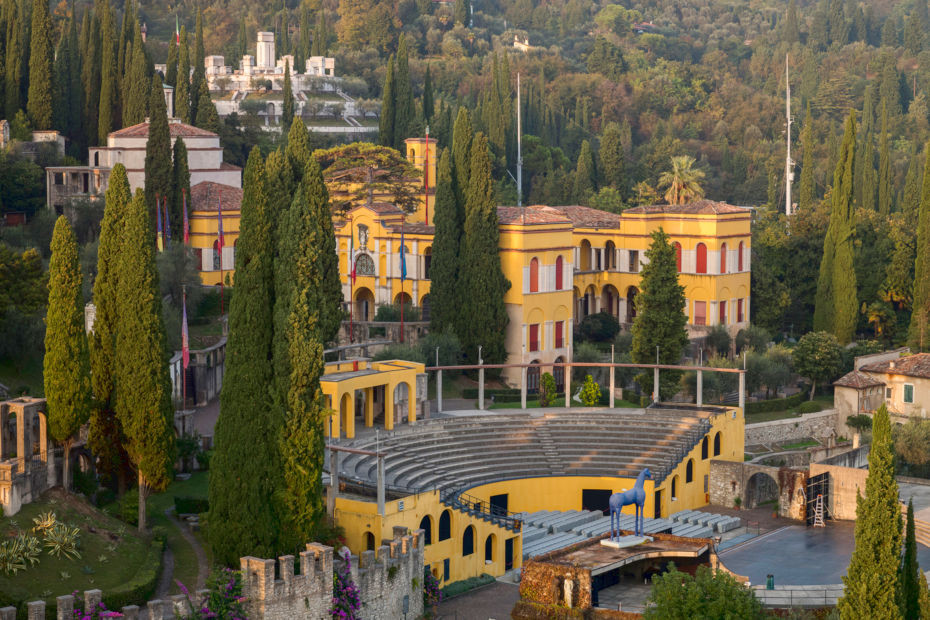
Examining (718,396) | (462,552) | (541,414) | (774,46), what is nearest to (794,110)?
(774,46)

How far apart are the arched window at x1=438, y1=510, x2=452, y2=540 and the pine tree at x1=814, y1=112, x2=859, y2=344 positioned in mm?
33384

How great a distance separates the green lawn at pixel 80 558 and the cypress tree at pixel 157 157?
29.1 meters

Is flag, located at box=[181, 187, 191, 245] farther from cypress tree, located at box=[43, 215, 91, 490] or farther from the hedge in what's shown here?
the hedge

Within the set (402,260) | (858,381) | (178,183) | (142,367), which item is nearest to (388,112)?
(178,183)

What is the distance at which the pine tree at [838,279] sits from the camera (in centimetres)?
7288

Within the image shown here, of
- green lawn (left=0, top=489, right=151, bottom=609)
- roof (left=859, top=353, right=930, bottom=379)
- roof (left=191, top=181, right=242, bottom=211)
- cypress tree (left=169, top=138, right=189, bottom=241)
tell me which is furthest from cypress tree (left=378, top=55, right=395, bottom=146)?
green lawn (left=0, top=489, right=151, bottom=609)

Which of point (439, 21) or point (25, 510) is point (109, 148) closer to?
point (25, 510)

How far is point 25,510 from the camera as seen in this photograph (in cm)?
3722

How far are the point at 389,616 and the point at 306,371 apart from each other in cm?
658

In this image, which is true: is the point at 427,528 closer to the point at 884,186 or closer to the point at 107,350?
the point at 107,350

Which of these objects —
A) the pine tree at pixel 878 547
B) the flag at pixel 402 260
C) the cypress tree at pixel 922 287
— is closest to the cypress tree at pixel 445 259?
the flag at pixel 402 260

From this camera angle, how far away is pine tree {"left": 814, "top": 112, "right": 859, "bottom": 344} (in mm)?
72875

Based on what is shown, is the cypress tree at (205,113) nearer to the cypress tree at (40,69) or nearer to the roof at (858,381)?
the cypress tree at (40,69)

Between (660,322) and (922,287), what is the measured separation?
1620 centimetres
